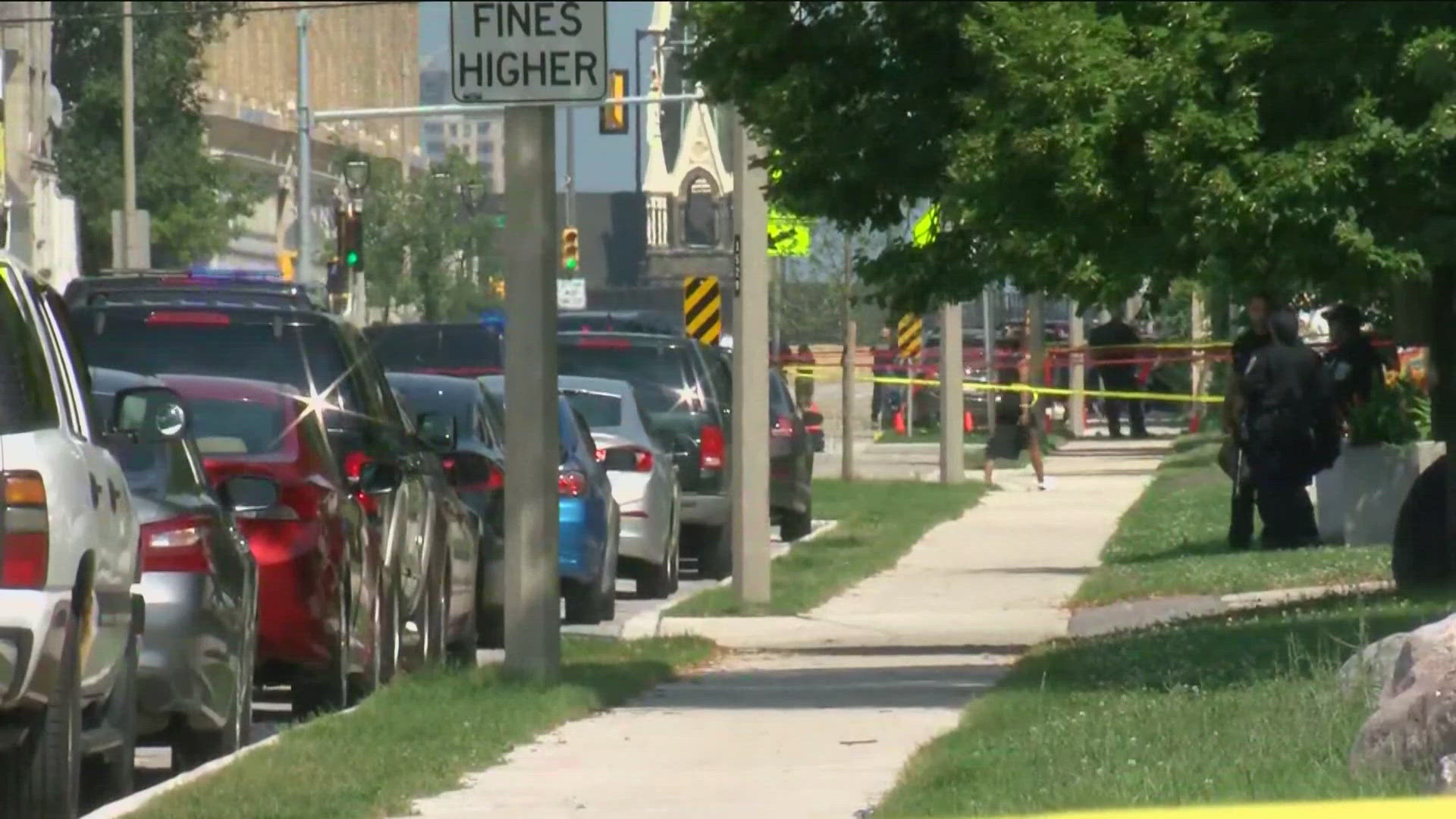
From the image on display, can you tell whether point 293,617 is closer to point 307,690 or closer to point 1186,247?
point 307,690

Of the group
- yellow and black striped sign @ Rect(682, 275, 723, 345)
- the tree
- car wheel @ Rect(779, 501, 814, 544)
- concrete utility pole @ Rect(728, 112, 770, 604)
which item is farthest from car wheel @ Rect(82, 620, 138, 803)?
the tree

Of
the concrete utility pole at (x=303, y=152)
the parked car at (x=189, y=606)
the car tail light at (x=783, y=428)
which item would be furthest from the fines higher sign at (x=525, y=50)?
the concrete utility pole at (x=303, y=152)

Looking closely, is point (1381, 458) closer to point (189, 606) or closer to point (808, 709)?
point (808, 709)

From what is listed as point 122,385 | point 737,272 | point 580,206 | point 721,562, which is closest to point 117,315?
point 122,385

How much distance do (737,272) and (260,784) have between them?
8.62 m

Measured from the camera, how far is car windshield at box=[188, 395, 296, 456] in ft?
38.0

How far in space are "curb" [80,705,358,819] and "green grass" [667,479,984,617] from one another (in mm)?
7306

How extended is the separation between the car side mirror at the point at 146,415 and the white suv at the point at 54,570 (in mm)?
183

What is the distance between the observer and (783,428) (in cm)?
2341

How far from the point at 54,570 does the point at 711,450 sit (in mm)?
13423

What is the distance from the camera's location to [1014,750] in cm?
910

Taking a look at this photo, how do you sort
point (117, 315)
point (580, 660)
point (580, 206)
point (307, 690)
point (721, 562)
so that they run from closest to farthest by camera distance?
point (307, 690) < point (117, 315) < point (580, 660) < point (721, 562) < point (580, 206)

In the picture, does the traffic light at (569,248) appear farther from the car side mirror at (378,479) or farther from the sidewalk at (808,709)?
the car side mirror at (378,479)

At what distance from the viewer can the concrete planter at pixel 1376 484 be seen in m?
19.1
